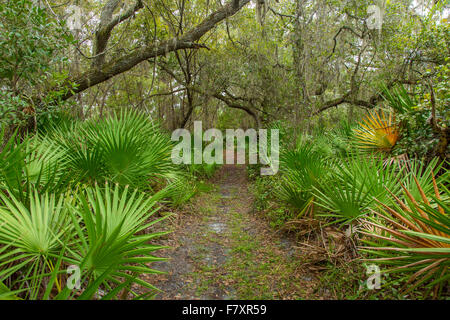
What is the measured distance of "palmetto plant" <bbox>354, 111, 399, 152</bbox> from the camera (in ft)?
14.0

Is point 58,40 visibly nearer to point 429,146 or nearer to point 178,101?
point 429,146

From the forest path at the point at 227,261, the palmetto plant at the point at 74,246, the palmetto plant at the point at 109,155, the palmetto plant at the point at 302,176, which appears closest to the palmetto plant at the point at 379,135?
the palmetto plant at the point at 302,176

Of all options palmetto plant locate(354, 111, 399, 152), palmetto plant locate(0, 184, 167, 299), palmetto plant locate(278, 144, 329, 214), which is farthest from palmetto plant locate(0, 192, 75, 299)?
palmetto plant locate(354, 111, 399, 152)

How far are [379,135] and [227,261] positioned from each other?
3317 mm

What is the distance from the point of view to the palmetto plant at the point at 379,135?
14.0ft

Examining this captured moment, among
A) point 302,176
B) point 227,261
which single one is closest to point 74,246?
point 227,261

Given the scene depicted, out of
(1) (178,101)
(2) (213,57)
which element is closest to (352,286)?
(2) (213,57)

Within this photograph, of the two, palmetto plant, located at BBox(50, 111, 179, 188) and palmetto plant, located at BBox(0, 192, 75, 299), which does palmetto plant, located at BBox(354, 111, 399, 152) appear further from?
palmetto plant, located at BBox(0, 192, 75, 299)

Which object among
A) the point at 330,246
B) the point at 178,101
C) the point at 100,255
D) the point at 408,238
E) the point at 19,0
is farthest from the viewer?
the point at 178,101

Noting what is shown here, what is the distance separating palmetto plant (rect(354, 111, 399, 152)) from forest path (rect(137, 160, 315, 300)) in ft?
7.41

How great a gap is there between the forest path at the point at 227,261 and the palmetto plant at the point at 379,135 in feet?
7.41

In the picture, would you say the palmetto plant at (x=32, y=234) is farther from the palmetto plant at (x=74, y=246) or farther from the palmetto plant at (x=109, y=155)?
the palmetto plant at (x=109, y=155)
